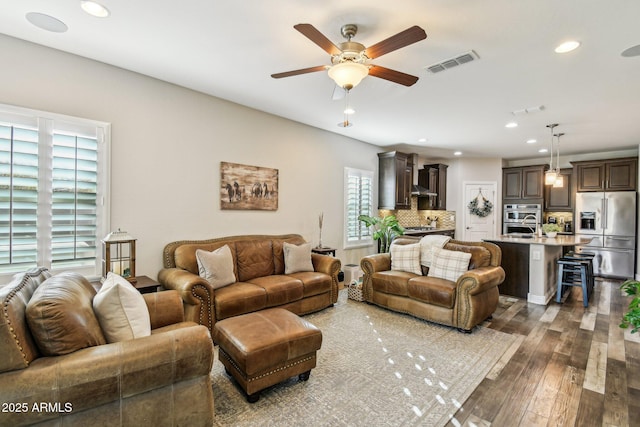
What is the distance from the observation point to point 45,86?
284 centimetres

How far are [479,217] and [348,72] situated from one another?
7115 mm

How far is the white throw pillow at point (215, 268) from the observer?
11.2 ft

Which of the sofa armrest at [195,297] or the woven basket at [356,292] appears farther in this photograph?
the woven basket at [356,292]

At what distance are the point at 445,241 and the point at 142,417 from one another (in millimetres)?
3852

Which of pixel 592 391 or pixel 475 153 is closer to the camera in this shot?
pixel 592 391

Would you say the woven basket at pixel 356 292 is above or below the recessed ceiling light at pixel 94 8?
below

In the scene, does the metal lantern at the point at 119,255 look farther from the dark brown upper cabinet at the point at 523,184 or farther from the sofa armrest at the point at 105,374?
the dark brown upper cabinet at the point at 523,184

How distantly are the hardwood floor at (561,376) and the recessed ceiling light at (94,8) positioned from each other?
3.86 metres

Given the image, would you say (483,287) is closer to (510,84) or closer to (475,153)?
(510,84)

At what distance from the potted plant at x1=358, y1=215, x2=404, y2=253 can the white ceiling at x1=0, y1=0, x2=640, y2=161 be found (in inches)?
80.2

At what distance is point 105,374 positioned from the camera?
1449 mm

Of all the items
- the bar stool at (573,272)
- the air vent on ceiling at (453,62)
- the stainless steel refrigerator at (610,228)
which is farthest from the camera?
the stainless steel refrigerator at (610,228)

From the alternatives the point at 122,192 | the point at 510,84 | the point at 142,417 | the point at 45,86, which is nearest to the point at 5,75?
the point at 45,86

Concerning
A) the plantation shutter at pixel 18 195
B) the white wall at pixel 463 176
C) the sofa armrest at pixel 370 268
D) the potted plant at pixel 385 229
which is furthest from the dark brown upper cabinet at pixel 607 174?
the plantation shutter at pixel 18 195
